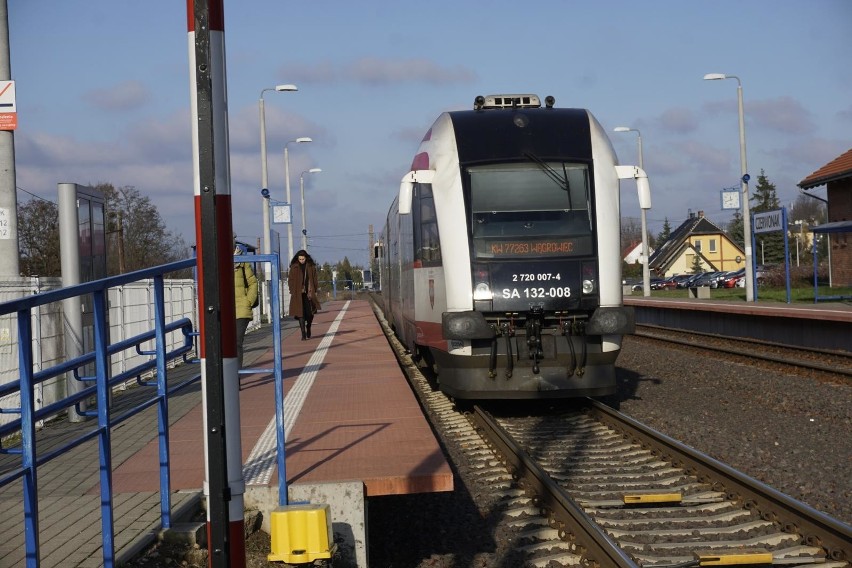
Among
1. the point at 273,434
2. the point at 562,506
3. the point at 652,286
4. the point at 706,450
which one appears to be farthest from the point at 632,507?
the point at 652,286

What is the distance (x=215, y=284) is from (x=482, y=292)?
7.12 meters

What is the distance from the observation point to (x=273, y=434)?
8602 millimetres

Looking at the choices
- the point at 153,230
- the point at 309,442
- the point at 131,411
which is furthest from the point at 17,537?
the point at 153,230

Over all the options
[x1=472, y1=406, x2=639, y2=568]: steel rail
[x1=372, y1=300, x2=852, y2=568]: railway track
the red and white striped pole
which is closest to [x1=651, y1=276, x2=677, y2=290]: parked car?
[x1=372, y1=300, x2=852, y2=568]: railway track

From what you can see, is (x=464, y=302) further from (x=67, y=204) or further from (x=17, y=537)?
(x=17, y=537)

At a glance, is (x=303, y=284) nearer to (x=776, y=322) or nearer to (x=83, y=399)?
Answer: (x=776, y=322)

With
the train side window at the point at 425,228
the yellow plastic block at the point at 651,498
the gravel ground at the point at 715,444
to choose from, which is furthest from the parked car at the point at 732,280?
the yellow plastic block at the point at 651,498

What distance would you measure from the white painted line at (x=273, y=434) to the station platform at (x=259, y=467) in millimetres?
14

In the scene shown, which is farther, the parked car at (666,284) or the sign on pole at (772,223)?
the parked car at (666,284)

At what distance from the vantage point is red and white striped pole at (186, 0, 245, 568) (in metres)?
3.18

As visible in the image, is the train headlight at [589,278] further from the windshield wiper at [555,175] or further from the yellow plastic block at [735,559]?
the yellow plastic block at [735,559]

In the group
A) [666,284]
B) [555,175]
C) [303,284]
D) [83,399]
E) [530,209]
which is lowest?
[666,284]

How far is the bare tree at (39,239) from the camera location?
37.3 m

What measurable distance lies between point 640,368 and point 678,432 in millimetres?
6971
